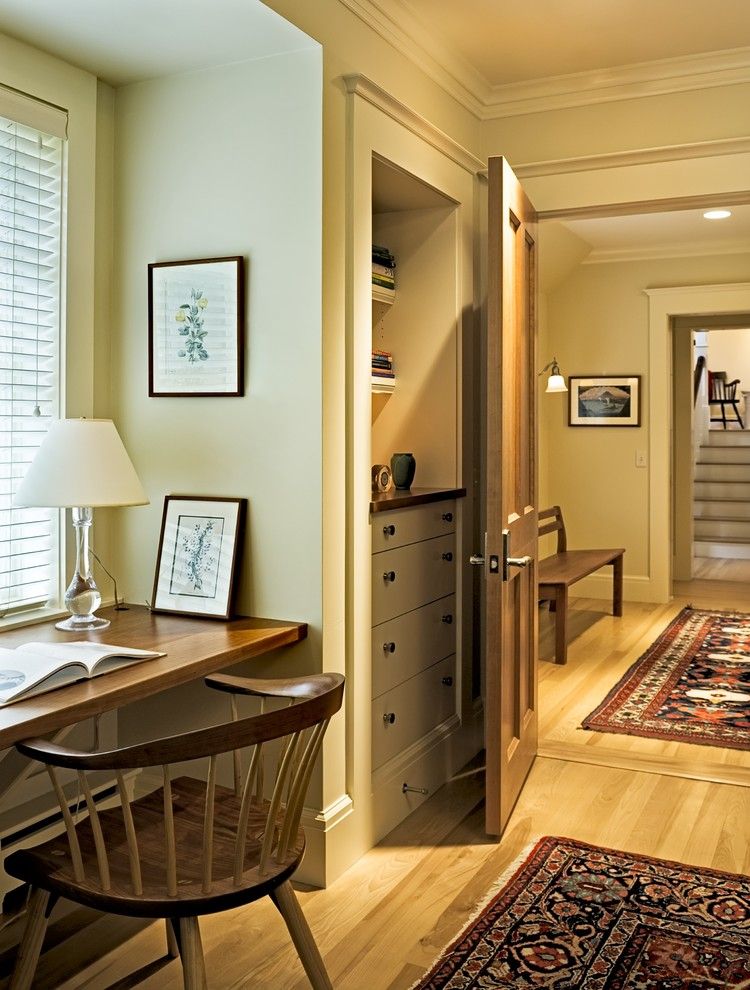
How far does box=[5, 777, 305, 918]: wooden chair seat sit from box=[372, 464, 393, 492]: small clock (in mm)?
1378

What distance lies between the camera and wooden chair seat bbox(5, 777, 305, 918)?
5.66 feet

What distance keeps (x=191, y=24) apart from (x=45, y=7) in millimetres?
358

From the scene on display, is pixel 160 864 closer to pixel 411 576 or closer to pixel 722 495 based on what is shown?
pixel 411 576

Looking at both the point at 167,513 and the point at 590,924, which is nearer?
the point at 590,924

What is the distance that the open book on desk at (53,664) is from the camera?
1.98 m

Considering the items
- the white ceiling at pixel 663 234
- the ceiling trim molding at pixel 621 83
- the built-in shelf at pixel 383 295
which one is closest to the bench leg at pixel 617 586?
the white ceiling at pixel 663 234

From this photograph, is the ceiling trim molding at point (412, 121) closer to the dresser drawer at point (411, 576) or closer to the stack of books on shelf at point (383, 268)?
the stack of books on shelf at point (383, 268)

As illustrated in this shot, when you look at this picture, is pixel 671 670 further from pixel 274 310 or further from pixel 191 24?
pixel 191 24

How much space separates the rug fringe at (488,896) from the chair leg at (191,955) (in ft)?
2.27

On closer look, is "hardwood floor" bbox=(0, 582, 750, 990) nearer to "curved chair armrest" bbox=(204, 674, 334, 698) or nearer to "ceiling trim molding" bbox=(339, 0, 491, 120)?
"curved chair armrest" bbox=(204, 674, 334, 698)

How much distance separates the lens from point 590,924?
2477mm

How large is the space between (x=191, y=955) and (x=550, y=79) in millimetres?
3144

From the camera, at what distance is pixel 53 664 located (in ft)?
6.80

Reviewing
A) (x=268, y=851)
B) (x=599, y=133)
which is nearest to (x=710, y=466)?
(x=599, y=133)
